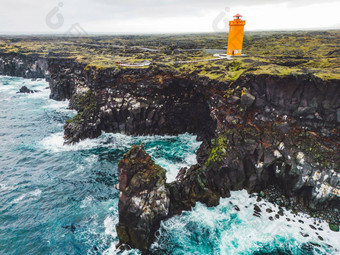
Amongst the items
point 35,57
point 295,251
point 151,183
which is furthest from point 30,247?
point 35,57

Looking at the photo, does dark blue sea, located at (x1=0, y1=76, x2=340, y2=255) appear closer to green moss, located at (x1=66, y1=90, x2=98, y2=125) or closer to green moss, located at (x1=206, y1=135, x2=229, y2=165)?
green moss, located at (x1=206, y1=135, x2=229, y2=165)

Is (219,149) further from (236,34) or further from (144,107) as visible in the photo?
(236,34)

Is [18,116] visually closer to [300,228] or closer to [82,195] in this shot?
[82,195]

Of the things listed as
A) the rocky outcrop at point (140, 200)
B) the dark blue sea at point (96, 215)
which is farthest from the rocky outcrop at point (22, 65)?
the rocky outcrop at point (140, 200)

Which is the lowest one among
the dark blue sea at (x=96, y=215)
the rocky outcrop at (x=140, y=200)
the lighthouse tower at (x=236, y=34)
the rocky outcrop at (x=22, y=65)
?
the dark blue sea at (x=96, y=215)

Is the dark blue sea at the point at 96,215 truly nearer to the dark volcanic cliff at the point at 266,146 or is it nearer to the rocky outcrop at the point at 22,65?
the dark volcanic cliff at the point at 266,146
